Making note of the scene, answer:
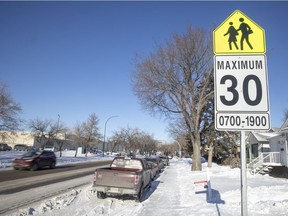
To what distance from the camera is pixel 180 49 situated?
88.4 ft

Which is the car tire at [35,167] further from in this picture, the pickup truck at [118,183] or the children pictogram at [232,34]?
the children pictogram at [232,34]

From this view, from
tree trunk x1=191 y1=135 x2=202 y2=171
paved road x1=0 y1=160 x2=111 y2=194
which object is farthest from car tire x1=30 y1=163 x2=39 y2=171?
tree trunk x1=191 y1=135 x2=202 y2=171

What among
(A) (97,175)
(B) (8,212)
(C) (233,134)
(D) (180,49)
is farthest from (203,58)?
(B) (8,212)

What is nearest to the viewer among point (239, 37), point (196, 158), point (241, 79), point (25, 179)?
point (241, 79)

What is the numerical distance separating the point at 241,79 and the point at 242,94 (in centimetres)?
22

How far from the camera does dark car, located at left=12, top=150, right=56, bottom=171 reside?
74.2ft

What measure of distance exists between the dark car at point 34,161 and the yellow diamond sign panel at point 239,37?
22.6m

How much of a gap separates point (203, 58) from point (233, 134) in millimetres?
16105

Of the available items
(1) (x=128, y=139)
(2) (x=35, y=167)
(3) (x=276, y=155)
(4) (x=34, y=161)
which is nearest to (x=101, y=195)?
(4) (x=34, y=161)

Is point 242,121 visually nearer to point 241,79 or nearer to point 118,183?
A: point 241,79

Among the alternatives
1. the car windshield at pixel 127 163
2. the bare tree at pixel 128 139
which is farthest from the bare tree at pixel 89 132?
the car windshield at pixel 127 163

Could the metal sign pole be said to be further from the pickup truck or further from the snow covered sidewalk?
the pickup truck

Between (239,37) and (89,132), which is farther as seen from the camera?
(89,132)

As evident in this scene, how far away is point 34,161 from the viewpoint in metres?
23.1
